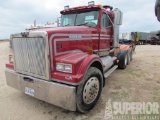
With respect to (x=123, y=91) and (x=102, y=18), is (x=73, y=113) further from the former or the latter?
(x=102, y=18)

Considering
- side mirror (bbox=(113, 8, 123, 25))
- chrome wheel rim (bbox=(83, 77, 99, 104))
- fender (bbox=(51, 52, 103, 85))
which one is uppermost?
side mirror (bbox=(113, 8, 123, 25))

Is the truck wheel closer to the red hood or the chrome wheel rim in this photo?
the chrome wheel rim

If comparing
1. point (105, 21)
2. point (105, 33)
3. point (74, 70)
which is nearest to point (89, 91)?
point (74, 70)

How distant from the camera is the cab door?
4793 mm

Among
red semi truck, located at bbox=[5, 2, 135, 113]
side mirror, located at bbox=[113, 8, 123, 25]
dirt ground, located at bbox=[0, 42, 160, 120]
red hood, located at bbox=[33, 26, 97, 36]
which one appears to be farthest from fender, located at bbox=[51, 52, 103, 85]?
side mirror, located at bbox=[113, 8, 123, 25]

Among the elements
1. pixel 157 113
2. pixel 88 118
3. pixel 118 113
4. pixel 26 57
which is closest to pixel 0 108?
pixel 26 57

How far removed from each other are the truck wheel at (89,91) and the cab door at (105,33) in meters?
1.76

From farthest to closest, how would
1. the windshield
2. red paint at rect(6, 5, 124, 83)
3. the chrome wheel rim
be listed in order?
the windshield < the chrome wheel rim < red paint at rect(6, 5, 124, 83)

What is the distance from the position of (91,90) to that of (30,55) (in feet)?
5.14

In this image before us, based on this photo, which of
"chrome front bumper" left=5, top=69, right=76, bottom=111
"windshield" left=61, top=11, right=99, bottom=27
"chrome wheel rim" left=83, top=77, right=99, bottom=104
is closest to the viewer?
"chrome front bumper" left=5, top=69, right=76, bottom=111

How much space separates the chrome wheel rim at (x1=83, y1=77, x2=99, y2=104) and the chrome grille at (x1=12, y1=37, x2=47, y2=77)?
37.8 inches

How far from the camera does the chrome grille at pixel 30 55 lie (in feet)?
9.59

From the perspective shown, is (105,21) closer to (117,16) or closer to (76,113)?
(117,16)

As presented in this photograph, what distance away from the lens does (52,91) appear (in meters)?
2.87
